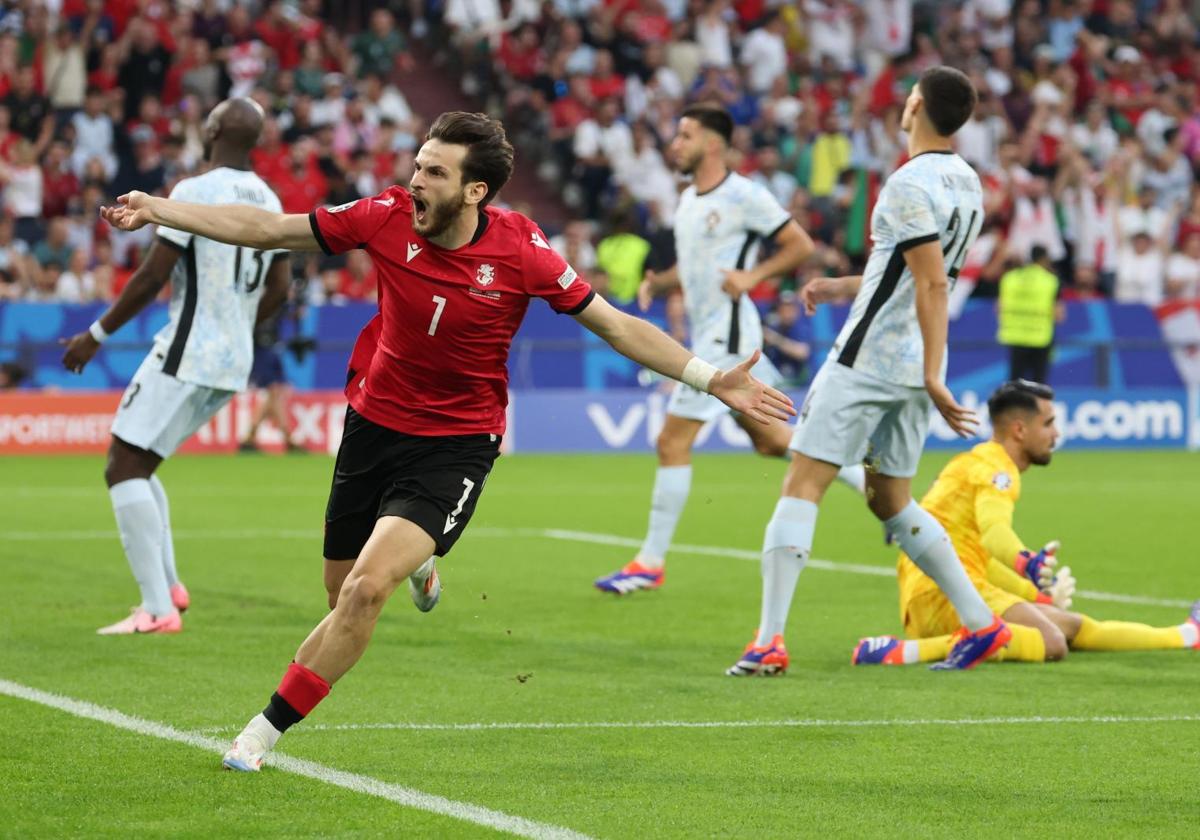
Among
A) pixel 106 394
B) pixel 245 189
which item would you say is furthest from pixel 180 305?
pixel 106 394

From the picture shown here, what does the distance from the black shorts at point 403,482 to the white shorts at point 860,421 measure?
6.65 ft

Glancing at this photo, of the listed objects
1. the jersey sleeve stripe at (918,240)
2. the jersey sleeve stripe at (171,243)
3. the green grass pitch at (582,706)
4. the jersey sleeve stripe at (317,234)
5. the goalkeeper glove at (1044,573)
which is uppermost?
the jersey sleeve stripe at (918,240)

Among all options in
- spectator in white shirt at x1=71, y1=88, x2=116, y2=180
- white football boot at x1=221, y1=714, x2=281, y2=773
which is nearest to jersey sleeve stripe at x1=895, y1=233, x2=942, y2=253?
white football boot at x1=221, y1=714, x2=281, y2=773

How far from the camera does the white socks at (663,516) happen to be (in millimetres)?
11398

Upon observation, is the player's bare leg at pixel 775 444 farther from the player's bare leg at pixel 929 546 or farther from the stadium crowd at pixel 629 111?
the stadium crowd at pixel 629 111

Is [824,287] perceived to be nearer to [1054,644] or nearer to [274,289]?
[1054,644]

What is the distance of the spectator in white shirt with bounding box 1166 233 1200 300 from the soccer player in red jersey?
21633mm

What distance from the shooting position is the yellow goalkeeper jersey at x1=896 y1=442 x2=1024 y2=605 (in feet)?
28.9

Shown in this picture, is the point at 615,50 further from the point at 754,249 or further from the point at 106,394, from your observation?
the point at 754,249

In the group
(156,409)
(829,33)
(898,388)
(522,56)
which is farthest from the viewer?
(829,33)

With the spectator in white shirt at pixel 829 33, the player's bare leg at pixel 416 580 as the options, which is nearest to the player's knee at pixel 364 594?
the player's bare leg at pixel 416 580

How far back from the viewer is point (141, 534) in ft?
30.4

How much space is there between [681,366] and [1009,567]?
3.19m

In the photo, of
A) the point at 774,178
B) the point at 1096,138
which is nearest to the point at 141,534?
the point at 774,178
